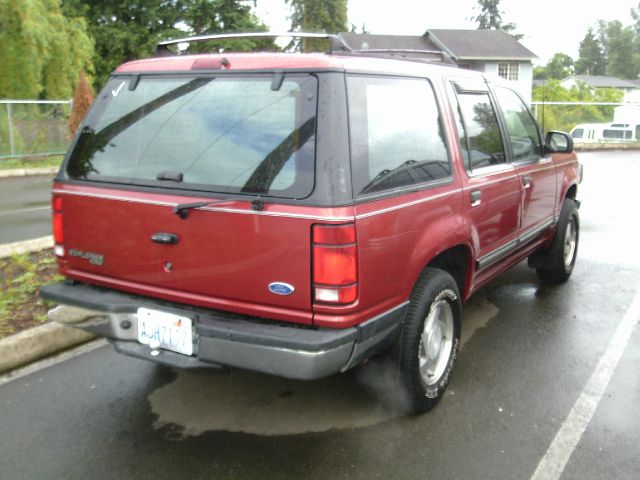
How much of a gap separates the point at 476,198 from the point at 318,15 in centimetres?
4250

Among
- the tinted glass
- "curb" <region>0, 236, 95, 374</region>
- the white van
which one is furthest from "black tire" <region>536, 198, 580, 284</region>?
the tinted glass

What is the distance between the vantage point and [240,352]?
2.72 meters

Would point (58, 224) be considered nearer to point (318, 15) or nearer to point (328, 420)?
point (328, 420)

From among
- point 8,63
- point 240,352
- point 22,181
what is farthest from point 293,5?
point 240,352

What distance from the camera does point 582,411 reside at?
3.42 metres

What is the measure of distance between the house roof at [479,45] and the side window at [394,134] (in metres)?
44.3

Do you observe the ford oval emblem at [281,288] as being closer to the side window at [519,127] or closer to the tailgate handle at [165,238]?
the tailgate handle at [165,238]

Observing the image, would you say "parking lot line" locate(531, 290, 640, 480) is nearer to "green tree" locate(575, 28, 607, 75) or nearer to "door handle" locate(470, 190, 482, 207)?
"door handle" locate(470, 190, 482, 207)

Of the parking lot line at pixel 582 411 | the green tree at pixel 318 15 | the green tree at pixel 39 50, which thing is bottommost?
the parking lot line at pixel 582 411

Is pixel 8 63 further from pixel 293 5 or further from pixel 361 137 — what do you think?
pixel 293 5

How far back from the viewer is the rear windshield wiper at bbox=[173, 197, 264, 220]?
Result: 2.68 m

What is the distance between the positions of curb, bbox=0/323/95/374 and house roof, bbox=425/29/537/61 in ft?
146

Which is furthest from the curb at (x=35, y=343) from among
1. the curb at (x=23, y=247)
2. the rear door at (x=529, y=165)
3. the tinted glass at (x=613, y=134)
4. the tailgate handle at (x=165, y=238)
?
the tinted glass at (x=613, y=134)

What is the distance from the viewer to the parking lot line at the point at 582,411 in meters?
2.91
